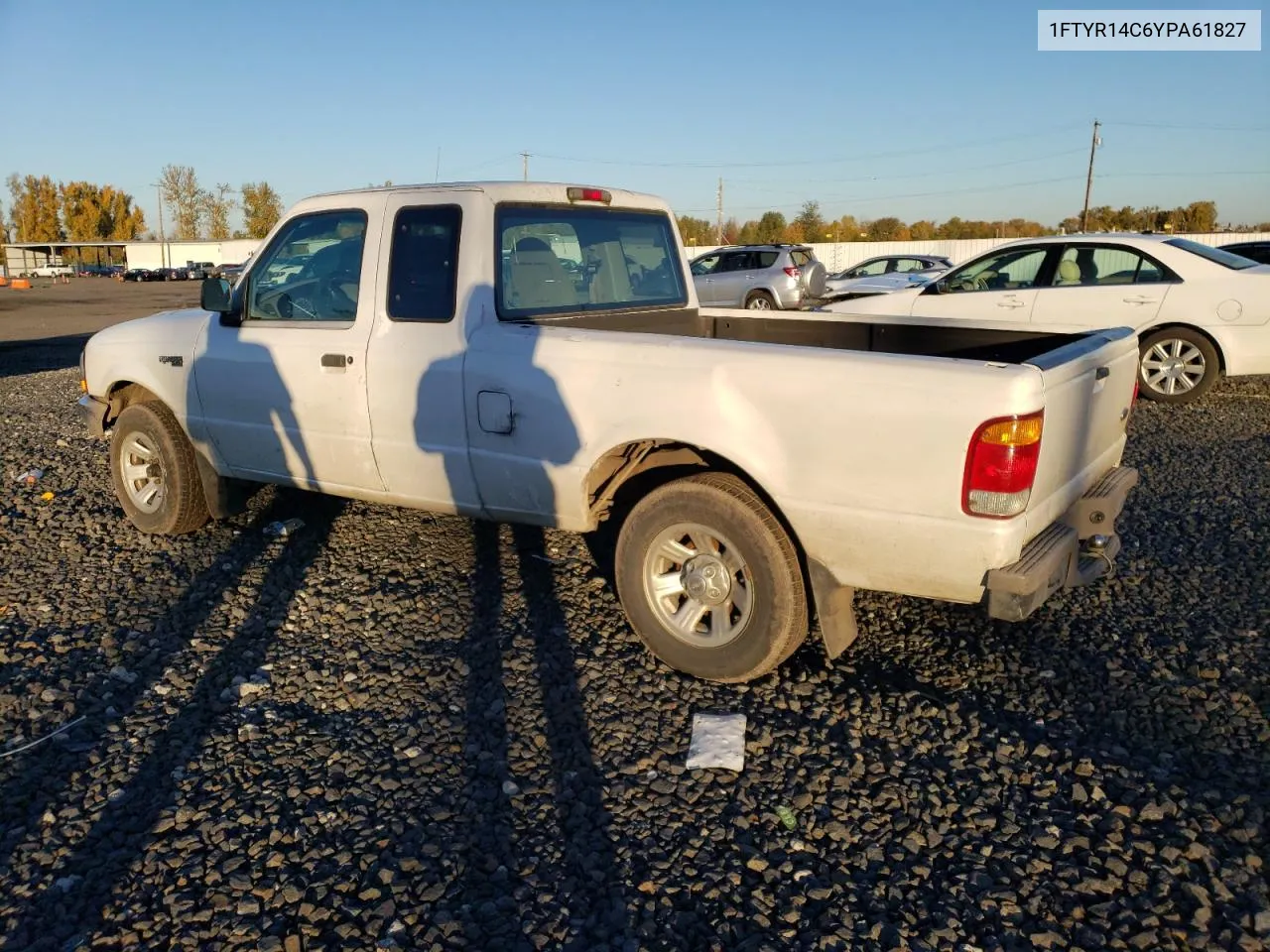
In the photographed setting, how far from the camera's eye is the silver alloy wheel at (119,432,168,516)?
599cm

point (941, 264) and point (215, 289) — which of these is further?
point (941, 264)

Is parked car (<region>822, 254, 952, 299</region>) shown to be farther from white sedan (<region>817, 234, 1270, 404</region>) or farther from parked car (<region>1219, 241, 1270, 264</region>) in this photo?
white sedan (<region>817, 234, 1270, 404</region>)

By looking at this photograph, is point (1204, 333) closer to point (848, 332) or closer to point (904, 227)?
point (848, 332)

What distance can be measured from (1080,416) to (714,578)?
1537 millimetres

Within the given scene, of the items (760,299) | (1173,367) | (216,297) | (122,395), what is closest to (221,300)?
(216,297)

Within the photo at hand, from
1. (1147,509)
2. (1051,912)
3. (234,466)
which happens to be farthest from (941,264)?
(1051,912)

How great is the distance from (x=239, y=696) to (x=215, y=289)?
7.92 ft

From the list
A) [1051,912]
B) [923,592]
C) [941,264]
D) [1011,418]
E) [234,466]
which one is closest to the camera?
[1051,912]

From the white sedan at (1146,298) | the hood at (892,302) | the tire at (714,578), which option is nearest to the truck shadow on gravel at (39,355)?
the hood at (892,302)

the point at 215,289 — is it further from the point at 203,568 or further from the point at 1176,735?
the point at 1176,735

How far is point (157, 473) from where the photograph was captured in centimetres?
604

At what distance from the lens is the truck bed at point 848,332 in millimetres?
4875

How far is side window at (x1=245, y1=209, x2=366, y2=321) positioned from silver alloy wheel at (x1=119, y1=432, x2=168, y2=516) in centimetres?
128

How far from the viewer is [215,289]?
17.5 ft
